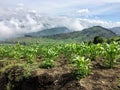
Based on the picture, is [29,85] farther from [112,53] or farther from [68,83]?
[112,53]

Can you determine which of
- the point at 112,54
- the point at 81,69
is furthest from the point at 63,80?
the point at 112,54

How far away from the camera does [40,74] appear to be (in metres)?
20.3

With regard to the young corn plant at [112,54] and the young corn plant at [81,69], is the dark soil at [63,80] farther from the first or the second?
the young corn plant at [112,54]

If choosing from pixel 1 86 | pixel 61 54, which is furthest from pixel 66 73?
pixel 61 54

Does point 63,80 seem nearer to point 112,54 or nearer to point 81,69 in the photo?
point 81,69

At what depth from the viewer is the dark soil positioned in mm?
16719

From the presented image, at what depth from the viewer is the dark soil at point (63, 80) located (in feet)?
54.9

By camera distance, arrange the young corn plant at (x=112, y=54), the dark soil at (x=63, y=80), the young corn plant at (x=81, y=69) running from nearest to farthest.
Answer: the dark soil at (x=63, y=80), the young corn plant at (x=81, y=69), the young corn plant at (x=112, y=54)

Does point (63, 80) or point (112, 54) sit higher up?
point (112, 54)

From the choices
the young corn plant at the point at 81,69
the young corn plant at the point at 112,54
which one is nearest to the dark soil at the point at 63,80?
the young corn plant at the point at 81,69

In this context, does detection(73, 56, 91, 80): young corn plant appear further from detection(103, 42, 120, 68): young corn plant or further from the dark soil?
detection(103, 42, 120, 68): young corn plant

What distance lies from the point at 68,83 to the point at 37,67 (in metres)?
5.24

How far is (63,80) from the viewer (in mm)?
18312

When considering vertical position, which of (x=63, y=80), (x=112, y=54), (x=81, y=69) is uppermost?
(x=112, y=54)
